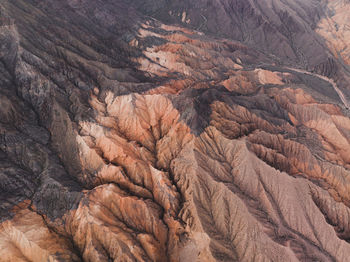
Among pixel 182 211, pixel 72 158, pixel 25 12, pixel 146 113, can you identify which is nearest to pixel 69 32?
pixel 25 12

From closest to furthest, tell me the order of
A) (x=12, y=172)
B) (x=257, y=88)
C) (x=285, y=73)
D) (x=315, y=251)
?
(x=315, y=251) → (x=12, y=172) → (x=257, y=88) → (x=285, y=73)

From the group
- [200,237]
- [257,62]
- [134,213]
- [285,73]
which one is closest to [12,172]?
[134,213]

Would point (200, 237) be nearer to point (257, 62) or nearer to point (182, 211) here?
point (182, 211)

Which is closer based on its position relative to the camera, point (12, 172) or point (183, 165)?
point (12, 172)

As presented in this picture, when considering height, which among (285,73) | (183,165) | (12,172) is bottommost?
(12,172)

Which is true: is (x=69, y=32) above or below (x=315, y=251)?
below

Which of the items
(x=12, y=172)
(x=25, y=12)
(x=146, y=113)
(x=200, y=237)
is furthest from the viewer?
(x=25, y=12)

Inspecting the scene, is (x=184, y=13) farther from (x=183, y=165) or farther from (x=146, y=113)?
(x=183, y=165)
